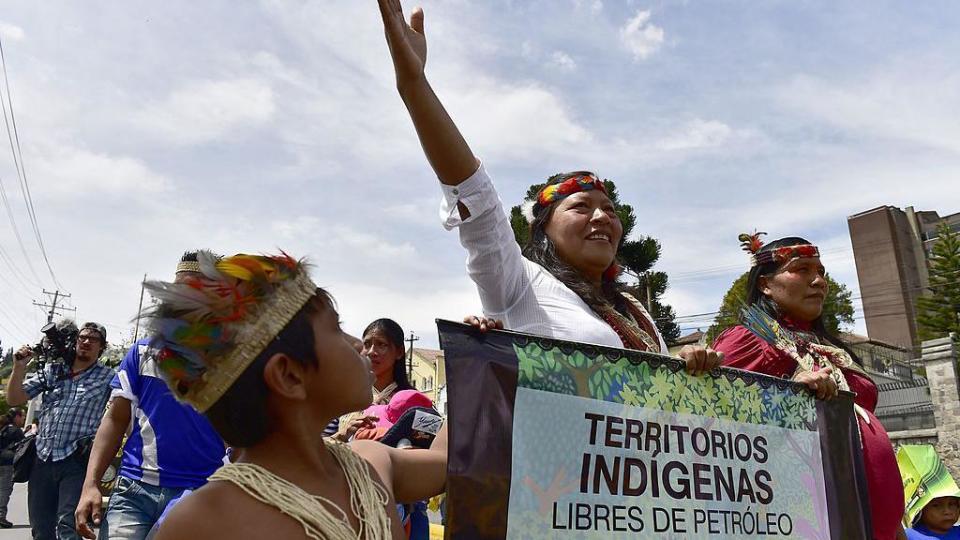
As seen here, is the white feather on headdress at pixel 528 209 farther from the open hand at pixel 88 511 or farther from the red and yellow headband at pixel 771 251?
the open hand at pixel 88 511

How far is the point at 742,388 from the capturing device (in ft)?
7.99

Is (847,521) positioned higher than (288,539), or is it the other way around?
(847,521)

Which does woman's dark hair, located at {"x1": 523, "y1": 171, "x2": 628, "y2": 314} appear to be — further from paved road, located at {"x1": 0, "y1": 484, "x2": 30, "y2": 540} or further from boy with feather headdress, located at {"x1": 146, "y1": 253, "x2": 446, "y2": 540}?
paved road, located at {"x1": 0, "y1": 484, "x2": 30, "y2": 540}

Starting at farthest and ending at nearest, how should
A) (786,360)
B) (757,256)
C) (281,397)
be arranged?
(757,256) → (786,360) → (281,397)

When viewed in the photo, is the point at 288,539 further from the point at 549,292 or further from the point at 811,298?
the point at 811,298

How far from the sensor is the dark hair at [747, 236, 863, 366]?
11.0ft

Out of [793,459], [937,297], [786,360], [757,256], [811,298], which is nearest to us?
[793,459]

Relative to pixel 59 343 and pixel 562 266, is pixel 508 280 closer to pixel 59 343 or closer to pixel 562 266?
pixel 562 266

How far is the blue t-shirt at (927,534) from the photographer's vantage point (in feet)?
13.7

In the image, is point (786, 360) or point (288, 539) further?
point (786, 360)

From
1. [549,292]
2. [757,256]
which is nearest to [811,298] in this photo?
[757,256]

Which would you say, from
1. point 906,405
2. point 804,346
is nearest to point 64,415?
point 804,346

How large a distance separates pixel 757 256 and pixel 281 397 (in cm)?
273

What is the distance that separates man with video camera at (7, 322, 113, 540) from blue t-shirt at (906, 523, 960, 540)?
17.0 ft
